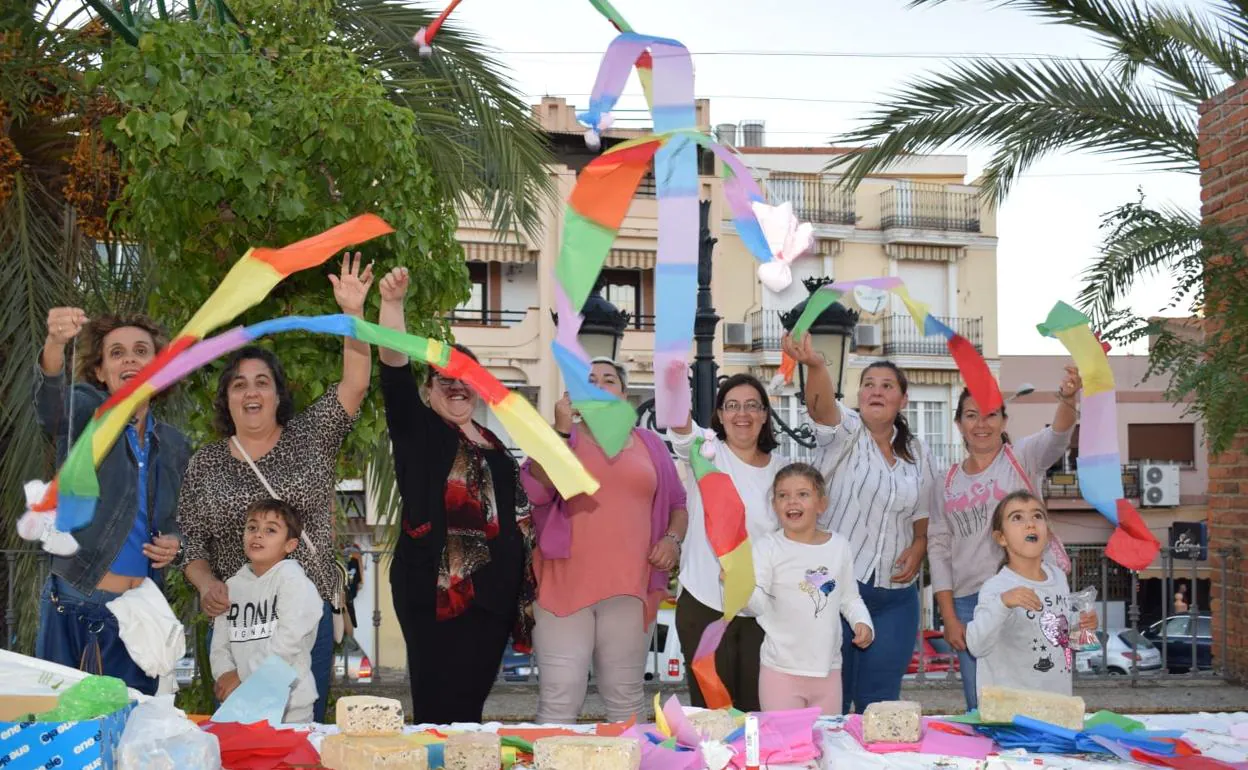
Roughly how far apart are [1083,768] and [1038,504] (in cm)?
124

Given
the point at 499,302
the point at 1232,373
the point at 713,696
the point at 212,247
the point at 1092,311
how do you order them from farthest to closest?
the point at 499,302
the point at 1092,311
the point at 1232,373
the point at 212,247
the point at 713,696

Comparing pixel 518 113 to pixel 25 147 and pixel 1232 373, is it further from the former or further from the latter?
pixel 1232 373

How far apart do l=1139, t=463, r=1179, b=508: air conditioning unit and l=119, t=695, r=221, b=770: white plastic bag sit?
76.7 ft

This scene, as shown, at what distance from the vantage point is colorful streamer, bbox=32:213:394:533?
107 inches

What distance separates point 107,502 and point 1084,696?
4561mm

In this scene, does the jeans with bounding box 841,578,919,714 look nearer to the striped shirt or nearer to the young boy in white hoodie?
the striped shirt

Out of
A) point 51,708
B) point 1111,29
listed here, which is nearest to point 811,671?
point 51,708

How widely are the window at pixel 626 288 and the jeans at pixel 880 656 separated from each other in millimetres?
15178

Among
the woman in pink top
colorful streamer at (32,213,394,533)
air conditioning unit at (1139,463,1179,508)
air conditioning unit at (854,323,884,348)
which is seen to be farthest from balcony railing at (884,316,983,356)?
colorful streamer at (32,213,394,533)

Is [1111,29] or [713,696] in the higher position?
[1111,29]

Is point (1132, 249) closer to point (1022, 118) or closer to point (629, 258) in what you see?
point (1022, 118)

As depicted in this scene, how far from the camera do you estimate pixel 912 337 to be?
Result: 21297 millimetres

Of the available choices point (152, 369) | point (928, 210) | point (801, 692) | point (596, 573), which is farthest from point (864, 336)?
point (152, 369)

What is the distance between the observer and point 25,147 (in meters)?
5.52
